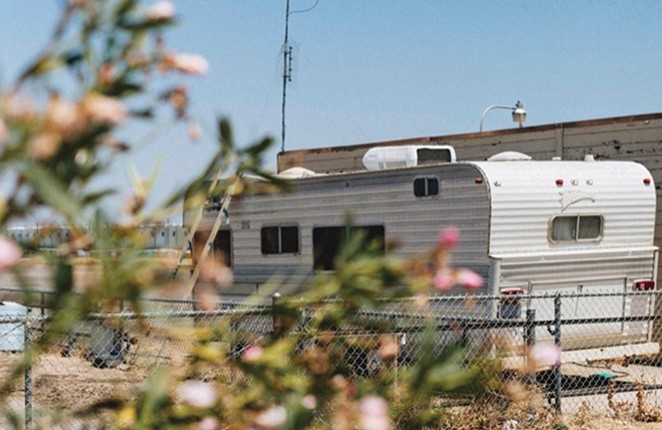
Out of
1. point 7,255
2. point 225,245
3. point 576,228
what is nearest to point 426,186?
point 576,228

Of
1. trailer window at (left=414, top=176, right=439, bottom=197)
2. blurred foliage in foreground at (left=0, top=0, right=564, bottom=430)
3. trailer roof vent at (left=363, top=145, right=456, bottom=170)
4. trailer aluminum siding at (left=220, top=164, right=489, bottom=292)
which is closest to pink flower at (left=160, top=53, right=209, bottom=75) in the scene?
blurred foliage in foreground at (left=0, top=0, right=564, bottom=430)

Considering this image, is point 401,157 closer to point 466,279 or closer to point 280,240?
point 280,240

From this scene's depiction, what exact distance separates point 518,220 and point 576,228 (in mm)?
996

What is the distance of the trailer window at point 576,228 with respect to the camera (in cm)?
1152

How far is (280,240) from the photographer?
13289mm

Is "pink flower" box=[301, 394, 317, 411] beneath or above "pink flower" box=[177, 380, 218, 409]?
beneath

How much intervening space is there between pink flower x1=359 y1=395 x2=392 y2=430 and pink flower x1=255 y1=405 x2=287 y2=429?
0.13 meters

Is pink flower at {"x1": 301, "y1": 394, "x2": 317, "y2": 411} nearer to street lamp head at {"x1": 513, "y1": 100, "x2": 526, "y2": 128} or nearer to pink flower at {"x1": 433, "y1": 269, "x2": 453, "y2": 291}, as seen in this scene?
pink flower at {"x1": 433, "y1": 269, "x2": 453, "y2": 291}

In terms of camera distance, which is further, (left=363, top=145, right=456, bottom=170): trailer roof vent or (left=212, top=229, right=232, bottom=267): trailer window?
(left=212, top=229, right=232, bottom=267): trailer window

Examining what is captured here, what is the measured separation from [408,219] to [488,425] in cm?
351

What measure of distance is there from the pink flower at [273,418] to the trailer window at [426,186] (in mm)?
9881

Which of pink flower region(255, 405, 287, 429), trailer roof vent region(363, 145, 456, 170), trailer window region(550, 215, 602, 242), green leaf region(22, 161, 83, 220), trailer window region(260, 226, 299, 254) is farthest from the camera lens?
trailer window region(260, 226, 299, 254)

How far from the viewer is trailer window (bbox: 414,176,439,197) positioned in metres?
11.4

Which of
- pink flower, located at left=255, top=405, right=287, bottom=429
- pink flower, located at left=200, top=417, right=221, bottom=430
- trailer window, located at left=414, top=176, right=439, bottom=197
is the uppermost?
trailer window, located at left=414, top=176, right=439, bottom=197
